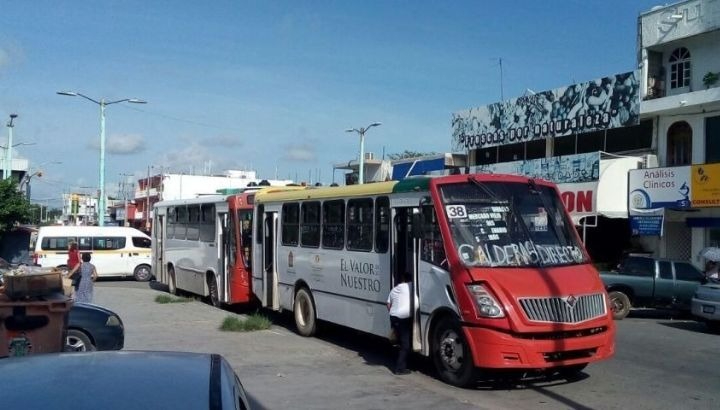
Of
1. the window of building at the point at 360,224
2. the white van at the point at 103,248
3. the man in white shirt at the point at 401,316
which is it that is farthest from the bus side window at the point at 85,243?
the man in white shirt at the point at 401,316

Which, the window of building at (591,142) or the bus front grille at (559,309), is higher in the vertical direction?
the window of building at (591,142)

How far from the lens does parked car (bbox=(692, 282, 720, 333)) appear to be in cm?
1513

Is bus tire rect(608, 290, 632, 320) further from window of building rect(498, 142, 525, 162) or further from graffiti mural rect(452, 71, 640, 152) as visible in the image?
window of building rect(498, 142, 525, 162)

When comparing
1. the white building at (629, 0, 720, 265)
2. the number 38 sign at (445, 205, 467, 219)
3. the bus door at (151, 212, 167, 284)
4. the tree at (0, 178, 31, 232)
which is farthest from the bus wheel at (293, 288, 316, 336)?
the tree at (0, 178, 31, 232)

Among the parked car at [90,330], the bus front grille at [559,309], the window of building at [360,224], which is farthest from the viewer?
the window of building at [360,224]

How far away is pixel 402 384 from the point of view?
9.64m

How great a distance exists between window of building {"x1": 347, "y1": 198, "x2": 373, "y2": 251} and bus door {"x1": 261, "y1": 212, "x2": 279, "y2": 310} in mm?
3257

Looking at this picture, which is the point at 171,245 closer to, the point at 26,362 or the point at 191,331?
the point at 191,331

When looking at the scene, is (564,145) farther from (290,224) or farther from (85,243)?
(85,243)

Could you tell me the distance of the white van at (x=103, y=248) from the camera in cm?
2928

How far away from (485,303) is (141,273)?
24.1 meters

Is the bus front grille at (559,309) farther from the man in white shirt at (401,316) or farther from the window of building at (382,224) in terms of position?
the window of building at (382,224)

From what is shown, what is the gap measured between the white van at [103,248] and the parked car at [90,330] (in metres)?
20.4

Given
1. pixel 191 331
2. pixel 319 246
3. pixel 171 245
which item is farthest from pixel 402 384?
pixel 171 245
